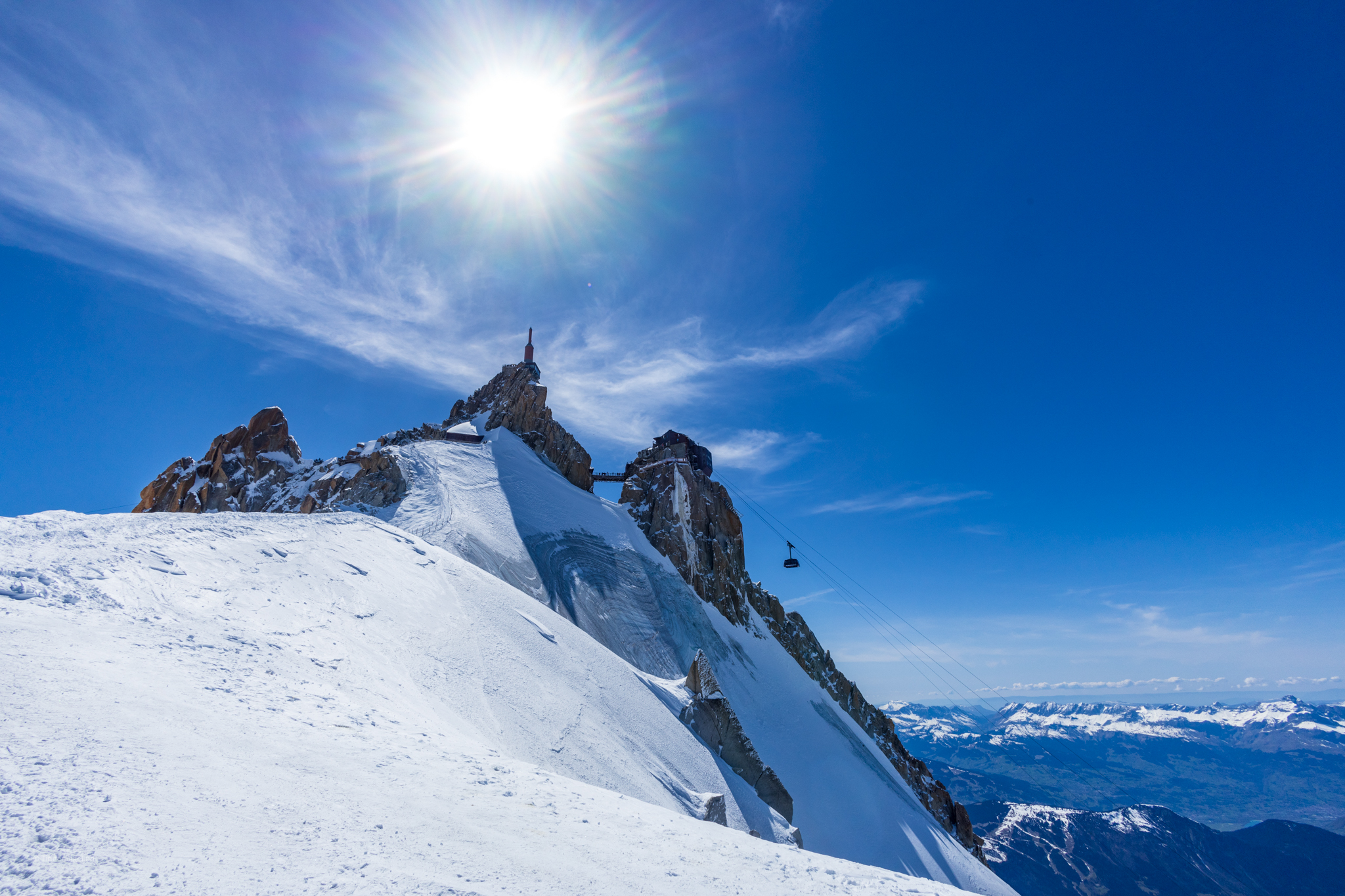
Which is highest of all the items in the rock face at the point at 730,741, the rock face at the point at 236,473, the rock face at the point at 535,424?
the rock face at the point at 535,424

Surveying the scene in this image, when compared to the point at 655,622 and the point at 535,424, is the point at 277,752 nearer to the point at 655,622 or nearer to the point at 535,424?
the point at 655,622

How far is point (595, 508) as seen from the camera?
167 feet

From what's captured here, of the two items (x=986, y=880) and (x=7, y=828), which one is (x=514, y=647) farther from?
(x=986, y=880)

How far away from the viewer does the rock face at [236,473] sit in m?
47.0

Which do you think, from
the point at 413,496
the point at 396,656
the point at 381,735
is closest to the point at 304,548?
the point at 396,656

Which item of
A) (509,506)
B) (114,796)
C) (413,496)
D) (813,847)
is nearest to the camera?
(114,796)

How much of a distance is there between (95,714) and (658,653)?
3167cm

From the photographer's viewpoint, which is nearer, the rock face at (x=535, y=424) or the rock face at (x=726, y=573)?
the rock face at (x=726, y=573)

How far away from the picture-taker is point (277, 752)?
845 cm

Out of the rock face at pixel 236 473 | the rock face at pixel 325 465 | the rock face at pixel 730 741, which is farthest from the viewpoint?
the rock face at pixel 236 473

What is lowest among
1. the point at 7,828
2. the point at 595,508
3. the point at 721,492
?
the point at 7,828

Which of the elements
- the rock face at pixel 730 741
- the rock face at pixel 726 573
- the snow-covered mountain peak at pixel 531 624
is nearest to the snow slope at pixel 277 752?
the snow-covered mountain peak at pixel 531 624

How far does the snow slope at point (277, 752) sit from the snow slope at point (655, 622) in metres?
14.3

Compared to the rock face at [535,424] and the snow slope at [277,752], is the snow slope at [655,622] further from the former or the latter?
the snow slope at [277,752]
